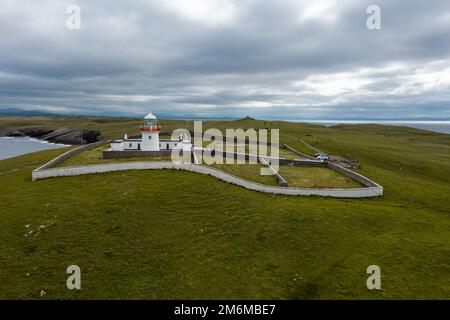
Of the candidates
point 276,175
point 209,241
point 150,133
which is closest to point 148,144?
point 150,133

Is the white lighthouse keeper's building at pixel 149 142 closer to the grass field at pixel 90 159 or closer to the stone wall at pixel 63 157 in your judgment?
the grass field at pixel 90 159

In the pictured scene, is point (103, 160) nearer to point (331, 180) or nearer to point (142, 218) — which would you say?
point (142, 218)

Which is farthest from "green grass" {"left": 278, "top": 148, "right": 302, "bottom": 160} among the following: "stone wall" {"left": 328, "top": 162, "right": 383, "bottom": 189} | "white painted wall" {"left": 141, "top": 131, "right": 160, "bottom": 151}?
"white painted wall" {"left": 141, "top": 131, "right": 160, "bottom": 151}

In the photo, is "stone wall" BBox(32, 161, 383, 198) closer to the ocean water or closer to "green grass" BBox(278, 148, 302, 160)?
"green grass" BBox(278, 148, 302, 160)

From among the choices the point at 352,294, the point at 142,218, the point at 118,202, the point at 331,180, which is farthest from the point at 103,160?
the point at 352,294

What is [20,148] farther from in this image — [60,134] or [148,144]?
[148,144]

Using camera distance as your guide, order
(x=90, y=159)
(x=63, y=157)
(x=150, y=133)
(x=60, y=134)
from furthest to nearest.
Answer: (x=60, y=134) → (x=150, y=133) → (x=90, y=159) → (x=63, y=157)
